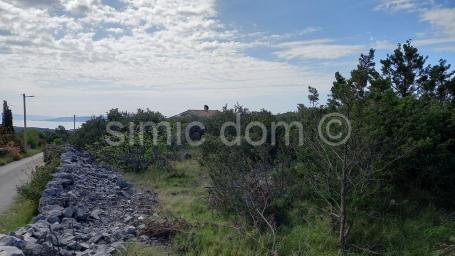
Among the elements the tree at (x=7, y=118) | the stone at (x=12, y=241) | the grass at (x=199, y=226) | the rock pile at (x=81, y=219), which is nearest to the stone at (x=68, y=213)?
the rock pile at (x=81, y=219)

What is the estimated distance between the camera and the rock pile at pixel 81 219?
494cm

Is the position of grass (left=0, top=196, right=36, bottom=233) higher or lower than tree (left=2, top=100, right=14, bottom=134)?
lower

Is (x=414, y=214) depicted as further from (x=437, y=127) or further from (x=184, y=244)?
(x=184, y=244)

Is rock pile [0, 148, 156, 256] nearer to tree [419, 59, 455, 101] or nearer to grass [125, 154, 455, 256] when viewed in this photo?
grass [125, 154, 455, 256]

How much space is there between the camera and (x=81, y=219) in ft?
22.1

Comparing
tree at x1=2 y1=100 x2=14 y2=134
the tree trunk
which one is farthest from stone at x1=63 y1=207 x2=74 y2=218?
tree at x1=2 y1=100 x2=14 y2=134

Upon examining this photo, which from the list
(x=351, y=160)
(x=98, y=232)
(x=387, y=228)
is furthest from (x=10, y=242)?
(x=387, y=228)

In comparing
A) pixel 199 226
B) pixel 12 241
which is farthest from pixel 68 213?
pixel 199 226

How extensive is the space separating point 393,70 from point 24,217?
32.1 feet

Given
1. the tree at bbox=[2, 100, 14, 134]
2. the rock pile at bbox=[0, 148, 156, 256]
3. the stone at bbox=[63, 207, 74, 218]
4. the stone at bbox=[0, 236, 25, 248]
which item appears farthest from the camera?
the tree at bbox=[2, 100, 14, 134]

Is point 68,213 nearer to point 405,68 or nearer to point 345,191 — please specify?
point 345,191

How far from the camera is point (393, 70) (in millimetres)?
11523

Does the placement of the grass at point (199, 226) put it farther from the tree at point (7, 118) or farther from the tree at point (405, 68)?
the tree at point (7, 118)

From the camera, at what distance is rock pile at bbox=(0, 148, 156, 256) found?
16.2ft
